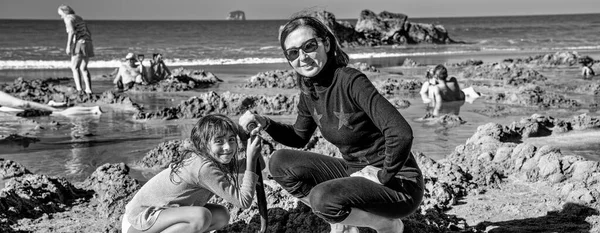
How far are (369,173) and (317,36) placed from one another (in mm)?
689

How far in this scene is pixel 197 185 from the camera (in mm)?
3137

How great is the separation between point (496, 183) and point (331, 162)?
189cm

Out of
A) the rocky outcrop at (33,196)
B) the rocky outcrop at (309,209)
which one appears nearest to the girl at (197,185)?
the rocky outcrop at (309,209)

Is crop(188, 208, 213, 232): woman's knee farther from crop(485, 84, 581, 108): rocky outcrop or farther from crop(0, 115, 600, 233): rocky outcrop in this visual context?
crop(485, 84, 581, 108): rocky outcrop

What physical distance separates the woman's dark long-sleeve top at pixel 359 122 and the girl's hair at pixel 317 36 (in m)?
0.05

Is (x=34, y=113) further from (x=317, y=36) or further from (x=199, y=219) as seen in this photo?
(x=317, y=36)

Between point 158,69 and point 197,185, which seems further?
point 158,69

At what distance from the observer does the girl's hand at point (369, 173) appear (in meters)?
3.05

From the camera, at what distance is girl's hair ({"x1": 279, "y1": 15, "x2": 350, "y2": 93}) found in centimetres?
315

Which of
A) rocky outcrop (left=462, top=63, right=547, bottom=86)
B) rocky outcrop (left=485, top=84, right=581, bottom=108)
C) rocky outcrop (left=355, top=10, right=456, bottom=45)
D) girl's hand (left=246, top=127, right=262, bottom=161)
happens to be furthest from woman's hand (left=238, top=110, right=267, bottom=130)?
rocky outcrop (left=355, top=10, right=456, bottom=45)

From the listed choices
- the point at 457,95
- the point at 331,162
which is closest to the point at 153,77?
the point at 457,95

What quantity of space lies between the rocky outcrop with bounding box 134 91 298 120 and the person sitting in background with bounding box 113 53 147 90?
304 centimetres

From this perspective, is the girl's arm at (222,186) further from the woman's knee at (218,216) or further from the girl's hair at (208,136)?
the woman's knee at (218,216)

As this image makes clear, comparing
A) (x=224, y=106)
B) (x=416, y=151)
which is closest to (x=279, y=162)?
(x=416, y=151)
